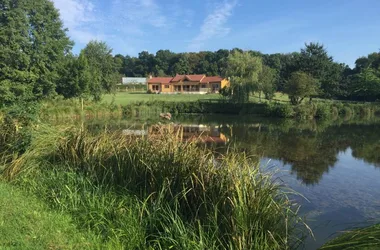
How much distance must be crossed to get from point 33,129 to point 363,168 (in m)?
13.6

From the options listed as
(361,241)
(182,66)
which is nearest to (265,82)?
(361,241)

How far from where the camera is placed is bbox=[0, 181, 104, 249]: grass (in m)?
4.64

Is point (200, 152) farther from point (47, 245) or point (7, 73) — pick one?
point (7, 73)

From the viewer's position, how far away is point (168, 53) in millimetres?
128875

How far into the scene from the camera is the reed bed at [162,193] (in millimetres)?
5012

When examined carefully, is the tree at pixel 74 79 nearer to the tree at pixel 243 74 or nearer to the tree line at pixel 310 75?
the tree line at pixel 310 75

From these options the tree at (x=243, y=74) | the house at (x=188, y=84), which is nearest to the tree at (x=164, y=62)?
the house at (x=188, y=84)

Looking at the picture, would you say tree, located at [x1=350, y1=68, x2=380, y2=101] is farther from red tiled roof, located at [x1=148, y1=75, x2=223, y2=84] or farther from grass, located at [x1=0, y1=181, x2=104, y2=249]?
grass, located at [x1=0, y1=181, x2=104, y2=249]

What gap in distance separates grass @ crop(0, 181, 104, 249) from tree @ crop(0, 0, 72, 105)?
25.3 meters

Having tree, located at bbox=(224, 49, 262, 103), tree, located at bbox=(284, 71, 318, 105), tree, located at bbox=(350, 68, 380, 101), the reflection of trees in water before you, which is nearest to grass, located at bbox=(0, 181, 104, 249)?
the reflection of trees in water

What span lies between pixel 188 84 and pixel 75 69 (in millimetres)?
44392

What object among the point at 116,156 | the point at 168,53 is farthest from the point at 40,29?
the point at 168,53

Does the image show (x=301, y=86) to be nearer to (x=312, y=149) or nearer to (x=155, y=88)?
(x=312, y=149)

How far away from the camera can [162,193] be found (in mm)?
5863
